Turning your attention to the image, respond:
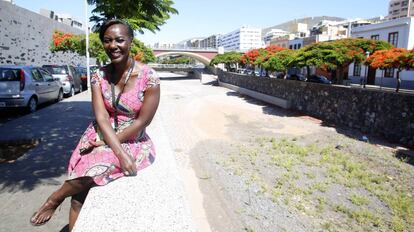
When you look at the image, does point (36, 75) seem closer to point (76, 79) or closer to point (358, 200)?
point (76, 79)

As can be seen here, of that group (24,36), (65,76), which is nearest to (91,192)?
(65,76)

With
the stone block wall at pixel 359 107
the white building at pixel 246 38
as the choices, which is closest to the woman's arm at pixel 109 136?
the stone block wall at pixel 359 107

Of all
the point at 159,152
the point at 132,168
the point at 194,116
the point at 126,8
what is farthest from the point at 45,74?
the point at 132,168

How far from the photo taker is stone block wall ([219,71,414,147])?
9.36m

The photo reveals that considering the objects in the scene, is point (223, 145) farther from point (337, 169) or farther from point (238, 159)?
point (337, 169)

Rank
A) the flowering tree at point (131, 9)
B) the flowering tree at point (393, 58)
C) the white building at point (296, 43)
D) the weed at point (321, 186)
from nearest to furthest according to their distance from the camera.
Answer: the weed at point (321, 186)
the flowering tree at point (131, 9)
the flowering tree at point (393, 58)
the white building at point (296, 43)

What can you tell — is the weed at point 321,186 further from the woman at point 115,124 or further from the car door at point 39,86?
the car door at point 39,86

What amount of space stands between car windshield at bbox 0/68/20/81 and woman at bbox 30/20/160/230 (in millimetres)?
9203

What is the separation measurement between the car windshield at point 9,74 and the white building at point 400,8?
129 metres

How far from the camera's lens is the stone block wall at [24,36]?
18.4 m

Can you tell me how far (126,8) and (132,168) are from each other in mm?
5261

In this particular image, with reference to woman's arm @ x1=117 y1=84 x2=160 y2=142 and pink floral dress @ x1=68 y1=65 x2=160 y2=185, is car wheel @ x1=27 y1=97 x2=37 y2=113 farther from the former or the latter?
woman's arm @ x1=117 y1=84 x2=160 y2=142

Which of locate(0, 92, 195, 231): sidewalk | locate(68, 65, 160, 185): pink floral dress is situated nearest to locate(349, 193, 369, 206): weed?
locate(0, 92, 195, 231): sidewalk

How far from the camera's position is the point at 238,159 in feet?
25.0
